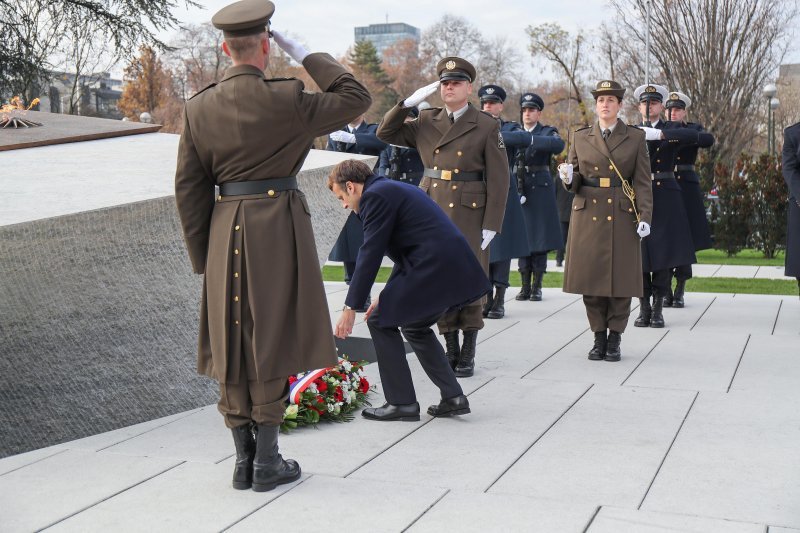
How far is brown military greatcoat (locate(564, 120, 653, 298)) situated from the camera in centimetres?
666

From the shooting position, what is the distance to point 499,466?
13.7ft

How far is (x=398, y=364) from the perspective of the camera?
16.5ft

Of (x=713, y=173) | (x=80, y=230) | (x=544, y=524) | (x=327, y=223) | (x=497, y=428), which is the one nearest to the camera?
(x=544, y=524)

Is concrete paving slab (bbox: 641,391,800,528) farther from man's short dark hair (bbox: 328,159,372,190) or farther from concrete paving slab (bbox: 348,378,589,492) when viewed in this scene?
man's short dark hair (bbox: 328,159,372,190)

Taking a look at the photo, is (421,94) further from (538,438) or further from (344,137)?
(344,137)

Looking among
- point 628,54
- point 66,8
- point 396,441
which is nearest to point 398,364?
point 396,441

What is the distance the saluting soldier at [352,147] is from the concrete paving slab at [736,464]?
425 centimetres

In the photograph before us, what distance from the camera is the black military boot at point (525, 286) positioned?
970cm

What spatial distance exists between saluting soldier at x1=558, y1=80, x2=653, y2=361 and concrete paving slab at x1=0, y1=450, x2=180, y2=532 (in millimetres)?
3427

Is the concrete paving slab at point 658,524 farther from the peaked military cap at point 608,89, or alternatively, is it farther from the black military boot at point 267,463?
the peaked military cap at point 608,89

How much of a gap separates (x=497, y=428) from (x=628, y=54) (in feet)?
Result: 76.8

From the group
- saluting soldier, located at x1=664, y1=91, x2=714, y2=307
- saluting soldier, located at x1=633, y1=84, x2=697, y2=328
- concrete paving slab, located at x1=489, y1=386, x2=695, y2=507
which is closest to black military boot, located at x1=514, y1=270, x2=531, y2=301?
saluting soldier, located at x1=664, y1=91, x2=714, y2=307

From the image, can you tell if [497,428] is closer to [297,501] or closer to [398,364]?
[398,364]

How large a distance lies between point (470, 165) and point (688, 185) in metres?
3.86
